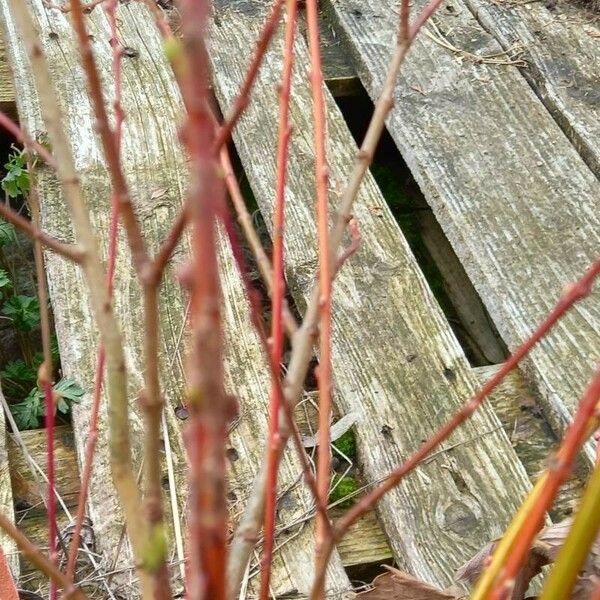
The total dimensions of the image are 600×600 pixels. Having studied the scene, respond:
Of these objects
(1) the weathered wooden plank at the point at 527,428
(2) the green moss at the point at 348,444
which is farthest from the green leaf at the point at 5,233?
(1) the weathered wooden plank at the point at 527,428

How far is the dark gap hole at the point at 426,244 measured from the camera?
226 cm

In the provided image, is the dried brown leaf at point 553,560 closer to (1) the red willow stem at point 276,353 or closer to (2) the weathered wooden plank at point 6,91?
A: (1) the red willow stem at point 276,353

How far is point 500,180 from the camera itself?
2.14 meters

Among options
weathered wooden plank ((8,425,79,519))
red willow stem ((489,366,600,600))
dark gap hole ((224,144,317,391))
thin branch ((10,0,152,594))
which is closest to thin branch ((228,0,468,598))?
thin branch ((10,0,152,594))

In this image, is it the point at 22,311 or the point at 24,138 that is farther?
the point at 22,311

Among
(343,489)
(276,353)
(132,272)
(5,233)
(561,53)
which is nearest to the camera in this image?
(276,353)

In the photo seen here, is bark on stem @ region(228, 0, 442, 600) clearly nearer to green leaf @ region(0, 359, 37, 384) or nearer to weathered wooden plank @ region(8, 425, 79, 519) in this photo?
weathered wooden plank @ region(8, 425, 79, 519)

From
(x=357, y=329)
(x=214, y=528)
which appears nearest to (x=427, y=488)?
(x=357, y=329)

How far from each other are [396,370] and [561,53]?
116cm

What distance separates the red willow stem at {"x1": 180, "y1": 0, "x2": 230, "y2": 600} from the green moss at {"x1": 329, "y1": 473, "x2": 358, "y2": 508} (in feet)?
3.94

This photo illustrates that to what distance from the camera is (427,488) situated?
158cm

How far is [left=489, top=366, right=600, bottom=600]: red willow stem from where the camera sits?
63cm

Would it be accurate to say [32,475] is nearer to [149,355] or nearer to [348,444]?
[348,444]

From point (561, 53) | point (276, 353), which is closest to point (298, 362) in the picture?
point (276, 353)
